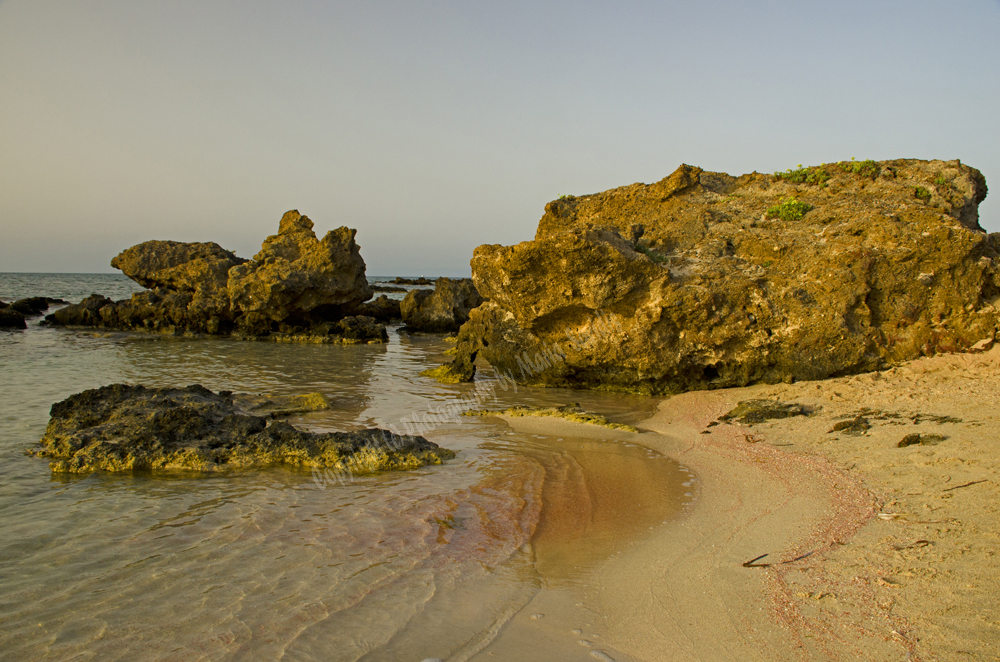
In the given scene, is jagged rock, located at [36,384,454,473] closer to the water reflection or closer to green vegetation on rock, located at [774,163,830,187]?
the water reflection

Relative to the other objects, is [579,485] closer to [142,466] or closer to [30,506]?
[142,466]

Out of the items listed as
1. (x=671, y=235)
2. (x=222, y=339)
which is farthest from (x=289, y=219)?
(x=671, y=235)

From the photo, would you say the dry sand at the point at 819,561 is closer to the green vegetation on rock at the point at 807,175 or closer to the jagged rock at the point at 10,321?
the green vegetation on rock at the point at 807,175

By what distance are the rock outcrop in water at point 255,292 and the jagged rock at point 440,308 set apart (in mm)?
3484

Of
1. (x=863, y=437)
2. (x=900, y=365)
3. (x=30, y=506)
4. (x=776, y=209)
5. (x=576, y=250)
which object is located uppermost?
(x=776, y=209)

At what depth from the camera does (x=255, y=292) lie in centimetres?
2378

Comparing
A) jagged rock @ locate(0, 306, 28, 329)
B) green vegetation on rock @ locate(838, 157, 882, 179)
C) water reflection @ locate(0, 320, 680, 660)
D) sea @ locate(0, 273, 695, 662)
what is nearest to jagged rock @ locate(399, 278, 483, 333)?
jagged rock @ locate(0, 306, 28, 329)

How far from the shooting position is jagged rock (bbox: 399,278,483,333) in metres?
29.0

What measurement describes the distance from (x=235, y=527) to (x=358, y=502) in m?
1.12

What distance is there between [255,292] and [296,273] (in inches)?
76.5

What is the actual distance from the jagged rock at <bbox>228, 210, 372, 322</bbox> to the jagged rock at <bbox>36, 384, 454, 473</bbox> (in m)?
17.0

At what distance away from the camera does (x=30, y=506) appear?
5.22 m

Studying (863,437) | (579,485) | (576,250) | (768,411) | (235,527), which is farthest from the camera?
(576,250)

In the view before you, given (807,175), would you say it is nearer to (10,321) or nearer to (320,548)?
(320,548)
